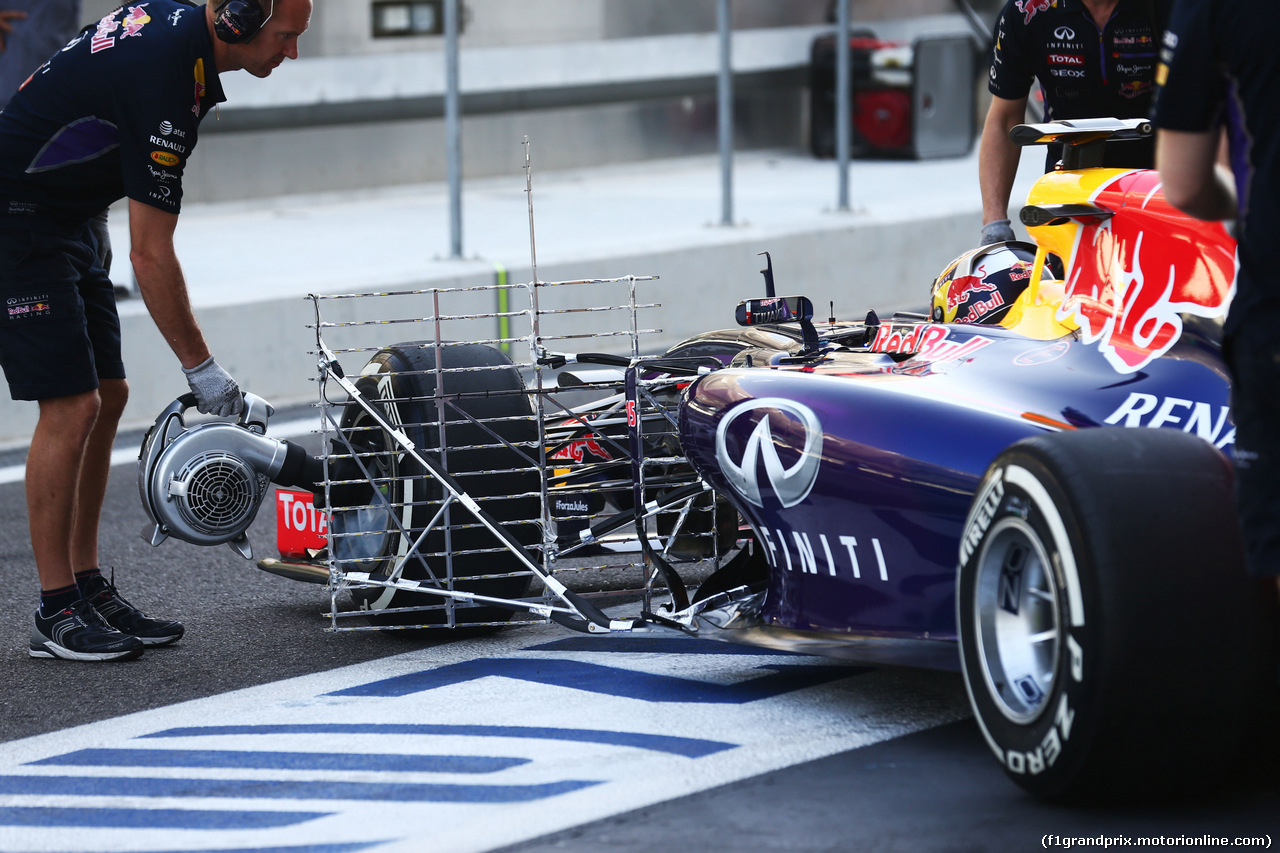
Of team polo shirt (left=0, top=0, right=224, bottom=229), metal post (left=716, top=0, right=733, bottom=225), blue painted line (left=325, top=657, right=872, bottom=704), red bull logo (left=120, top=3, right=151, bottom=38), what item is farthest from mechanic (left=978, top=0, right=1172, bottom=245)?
metal post (left=716, top=0, right=733, bottom=225)

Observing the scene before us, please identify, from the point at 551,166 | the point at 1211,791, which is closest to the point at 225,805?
the point at 1211,791

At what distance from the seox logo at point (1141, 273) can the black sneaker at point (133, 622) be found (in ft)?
7.81

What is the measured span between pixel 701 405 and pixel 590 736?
784mm

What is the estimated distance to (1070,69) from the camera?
5.36 meters

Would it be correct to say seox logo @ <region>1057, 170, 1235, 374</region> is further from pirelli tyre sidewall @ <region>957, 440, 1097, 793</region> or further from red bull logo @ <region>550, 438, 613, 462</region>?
red bull logo @ <region>550, 438, 613, 462</region>

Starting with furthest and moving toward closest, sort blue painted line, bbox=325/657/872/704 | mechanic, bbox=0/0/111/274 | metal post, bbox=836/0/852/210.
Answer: metal post, bbox=836/0/852/210 < mechanic, bbox=0/0/111/274 < blue painted line, bbox=325/657/872/704

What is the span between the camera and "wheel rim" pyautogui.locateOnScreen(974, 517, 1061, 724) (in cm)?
318

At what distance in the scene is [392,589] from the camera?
14.8 feet

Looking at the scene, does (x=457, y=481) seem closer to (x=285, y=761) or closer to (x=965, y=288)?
(x=285, y=761)

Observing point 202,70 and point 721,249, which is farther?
point 721,249

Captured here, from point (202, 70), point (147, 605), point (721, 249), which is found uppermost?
point (202, 70)

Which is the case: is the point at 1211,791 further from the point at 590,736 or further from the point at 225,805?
the point at 225,805

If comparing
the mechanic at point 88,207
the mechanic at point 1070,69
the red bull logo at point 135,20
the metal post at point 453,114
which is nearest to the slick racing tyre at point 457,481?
the mechanic at point 88,207

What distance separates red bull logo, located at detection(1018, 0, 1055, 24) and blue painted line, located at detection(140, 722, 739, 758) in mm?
2678
